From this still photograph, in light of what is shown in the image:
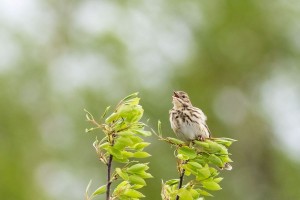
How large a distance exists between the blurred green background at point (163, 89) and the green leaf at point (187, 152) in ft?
69.8

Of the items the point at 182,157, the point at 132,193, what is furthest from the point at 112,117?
the point at 182,157

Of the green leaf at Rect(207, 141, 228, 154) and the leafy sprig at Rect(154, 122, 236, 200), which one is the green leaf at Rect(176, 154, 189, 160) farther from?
the green leaf at Rect(207, 141, 228, 154)

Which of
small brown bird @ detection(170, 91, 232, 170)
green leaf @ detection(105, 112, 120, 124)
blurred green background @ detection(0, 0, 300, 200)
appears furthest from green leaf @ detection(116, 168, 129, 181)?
blurred green background @ detection(0, 0, 300, 200)

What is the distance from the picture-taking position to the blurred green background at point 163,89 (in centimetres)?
2962

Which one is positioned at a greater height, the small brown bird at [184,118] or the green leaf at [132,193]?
the small brown bird at [184,118]

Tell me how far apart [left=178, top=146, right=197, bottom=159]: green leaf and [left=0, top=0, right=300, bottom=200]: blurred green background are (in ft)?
69.8

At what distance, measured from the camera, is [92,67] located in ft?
111

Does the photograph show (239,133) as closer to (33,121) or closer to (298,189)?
(298,189)

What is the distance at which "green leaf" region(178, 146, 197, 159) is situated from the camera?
5.81m

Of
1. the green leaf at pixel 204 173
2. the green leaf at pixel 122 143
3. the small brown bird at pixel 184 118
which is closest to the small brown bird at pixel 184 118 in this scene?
the small brown bird at pixel 184 118

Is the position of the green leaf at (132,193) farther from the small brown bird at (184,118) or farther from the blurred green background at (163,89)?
the blurred green background at (163,89)

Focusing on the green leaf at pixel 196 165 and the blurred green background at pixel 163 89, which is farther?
the blurred green background at pixel 163 89

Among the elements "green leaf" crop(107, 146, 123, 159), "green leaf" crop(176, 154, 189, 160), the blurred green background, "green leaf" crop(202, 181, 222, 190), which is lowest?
"green leaf" crop(107, 146, 123, 159)

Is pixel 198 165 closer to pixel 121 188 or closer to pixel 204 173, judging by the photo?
pixel 204 173
